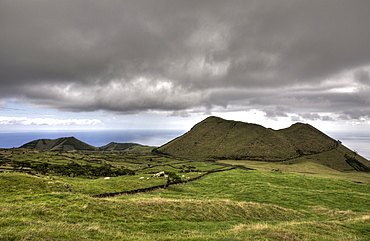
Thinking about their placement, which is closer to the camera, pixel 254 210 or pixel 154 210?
pixel 154 210

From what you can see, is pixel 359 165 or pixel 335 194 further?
pixel 359 165

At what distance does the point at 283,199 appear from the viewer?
44156 millimetres

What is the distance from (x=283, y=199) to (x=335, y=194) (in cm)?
1805

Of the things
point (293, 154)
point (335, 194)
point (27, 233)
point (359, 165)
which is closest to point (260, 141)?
point (293, 154)

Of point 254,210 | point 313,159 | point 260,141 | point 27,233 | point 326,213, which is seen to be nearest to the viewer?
point 27,233

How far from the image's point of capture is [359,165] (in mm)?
165375

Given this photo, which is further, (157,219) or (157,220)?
(157,219)

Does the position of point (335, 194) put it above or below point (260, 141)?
below

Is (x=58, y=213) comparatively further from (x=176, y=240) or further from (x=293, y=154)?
(x=293, y=154)

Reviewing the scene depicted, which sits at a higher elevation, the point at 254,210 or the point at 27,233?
the point at 27,233

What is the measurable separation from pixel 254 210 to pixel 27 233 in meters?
29.8

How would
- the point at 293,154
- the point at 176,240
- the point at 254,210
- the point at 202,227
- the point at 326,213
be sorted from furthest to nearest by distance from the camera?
the point at 293,154 < the point at 326,213 < the point at 254,210 < the point at 202,227 < the point at 176,240

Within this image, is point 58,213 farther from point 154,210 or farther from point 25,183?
point 25,183

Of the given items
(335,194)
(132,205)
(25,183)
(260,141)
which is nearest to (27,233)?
(132,205)
